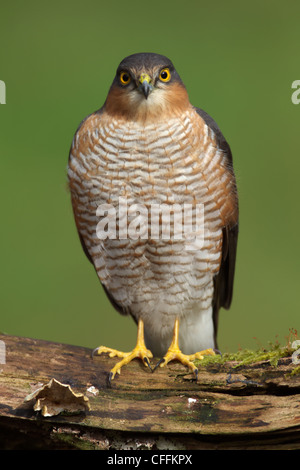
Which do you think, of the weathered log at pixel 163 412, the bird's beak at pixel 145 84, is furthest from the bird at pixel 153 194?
the weathered log at pixel 163 412

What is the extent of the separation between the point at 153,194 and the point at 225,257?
60cm

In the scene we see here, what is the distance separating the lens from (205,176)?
9.29 feet

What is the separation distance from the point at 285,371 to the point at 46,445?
944 mm

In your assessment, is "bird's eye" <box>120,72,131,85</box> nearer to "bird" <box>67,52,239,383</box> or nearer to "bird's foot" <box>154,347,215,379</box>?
"bird" <box>67,52,239,383</box>

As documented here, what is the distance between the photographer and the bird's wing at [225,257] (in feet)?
9.87

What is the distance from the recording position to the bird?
278 centimetres

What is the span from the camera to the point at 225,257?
125 inches

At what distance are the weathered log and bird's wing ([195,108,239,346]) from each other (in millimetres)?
661

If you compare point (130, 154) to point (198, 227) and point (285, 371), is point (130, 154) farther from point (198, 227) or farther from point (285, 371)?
point (285, 371)

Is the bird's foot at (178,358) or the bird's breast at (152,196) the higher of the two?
the bird's breast at (152,196)

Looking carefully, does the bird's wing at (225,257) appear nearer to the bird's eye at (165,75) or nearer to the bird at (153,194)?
the bird at (153,194)

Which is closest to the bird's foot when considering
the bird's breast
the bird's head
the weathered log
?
the weathered log

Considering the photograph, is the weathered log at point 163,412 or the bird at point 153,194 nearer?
the weathered log at point 163,412
